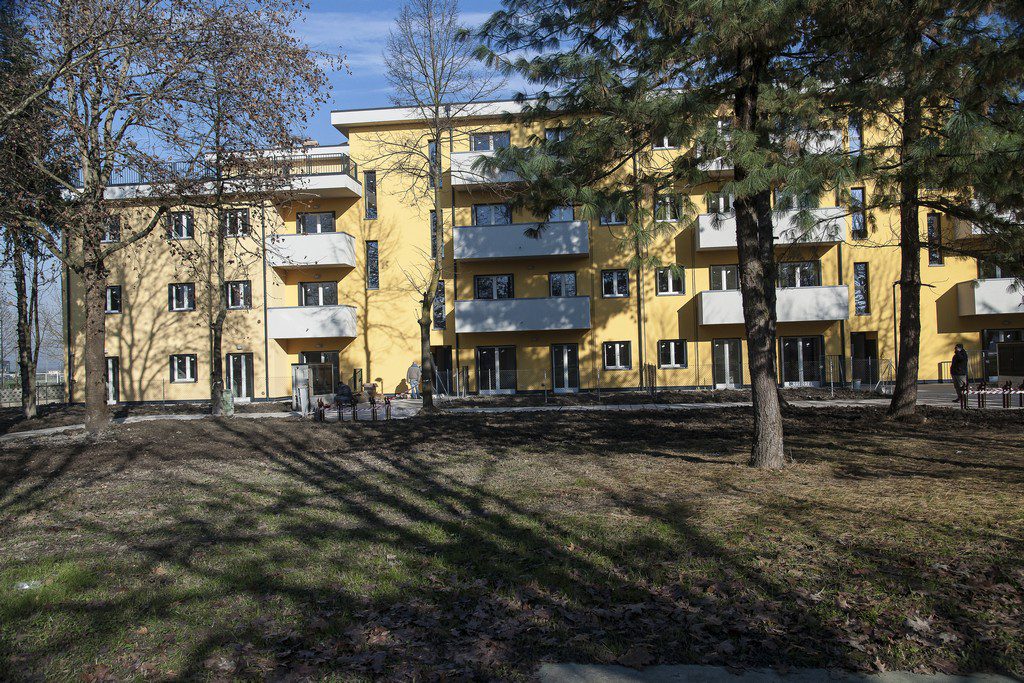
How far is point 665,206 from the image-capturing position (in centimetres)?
1026

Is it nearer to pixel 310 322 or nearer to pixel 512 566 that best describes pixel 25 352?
pixel 310 322

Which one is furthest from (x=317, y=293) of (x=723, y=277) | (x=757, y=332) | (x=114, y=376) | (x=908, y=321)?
(x=757, y=332)

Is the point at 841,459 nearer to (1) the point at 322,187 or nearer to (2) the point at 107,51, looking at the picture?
(2) the point at 107,51

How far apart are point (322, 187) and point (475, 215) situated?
A: 6.71 meters

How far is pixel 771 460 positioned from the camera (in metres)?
10.0

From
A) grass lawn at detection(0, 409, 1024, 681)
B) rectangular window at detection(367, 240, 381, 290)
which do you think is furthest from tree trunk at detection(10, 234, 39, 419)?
grass lawn at detection(0, 409, 1024, 681)

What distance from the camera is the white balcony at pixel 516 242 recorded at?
30453mm

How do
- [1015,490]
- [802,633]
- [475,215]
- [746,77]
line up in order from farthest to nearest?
1. [475,215]
2. [746,77]
3. [1015,490]
4. [802,633]

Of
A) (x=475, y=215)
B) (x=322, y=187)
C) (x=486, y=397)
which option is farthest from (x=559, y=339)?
(x=322, y=187)

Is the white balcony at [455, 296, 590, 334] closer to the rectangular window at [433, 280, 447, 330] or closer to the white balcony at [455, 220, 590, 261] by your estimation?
the rectangular window at [433, 280, 447, 330]

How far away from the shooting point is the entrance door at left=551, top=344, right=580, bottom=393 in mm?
31891

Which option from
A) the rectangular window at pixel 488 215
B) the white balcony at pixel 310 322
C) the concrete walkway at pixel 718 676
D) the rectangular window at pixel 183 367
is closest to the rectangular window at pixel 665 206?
the concrete walkway at pixel 718 676

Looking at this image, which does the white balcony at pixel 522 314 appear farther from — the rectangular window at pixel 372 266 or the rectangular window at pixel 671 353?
the rectangular window at pixel 372 266

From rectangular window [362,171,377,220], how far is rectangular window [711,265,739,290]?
603 inches
